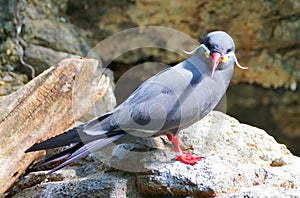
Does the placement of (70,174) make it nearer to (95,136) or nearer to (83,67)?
(95,136)

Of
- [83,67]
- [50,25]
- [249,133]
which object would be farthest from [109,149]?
[50,25]

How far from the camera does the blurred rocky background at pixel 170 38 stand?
4051 mm

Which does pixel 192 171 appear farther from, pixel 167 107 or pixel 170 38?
pixel 170 38

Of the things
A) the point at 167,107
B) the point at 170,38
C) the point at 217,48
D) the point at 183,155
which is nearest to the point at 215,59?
the point at 217,48

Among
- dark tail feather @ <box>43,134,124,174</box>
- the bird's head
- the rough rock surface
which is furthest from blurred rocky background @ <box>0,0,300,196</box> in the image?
the bird's head

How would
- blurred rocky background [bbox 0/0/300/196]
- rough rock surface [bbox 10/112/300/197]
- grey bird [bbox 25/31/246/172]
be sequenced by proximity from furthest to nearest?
1. blurred rocky background [bbox 0/0/300/196]
2. grey bird [bbox 25/31/246/172]
3. rough rock surface [bbox 10/112/300/197]

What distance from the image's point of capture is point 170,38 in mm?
4574

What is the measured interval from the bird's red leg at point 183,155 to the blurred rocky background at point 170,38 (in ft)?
5.09

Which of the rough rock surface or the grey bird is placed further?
the grey bird

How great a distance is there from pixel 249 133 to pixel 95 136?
997mm

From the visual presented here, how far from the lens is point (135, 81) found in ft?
15.5

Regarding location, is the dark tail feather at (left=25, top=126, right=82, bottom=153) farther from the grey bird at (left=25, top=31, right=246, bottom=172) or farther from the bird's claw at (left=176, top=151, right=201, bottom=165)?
the bird's claw at (left=176, top=151, right=201, bottom=165)

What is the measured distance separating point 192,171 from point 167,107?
1.23 feet

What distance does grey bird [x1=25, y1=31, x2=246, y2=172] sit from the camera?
8.16ft
